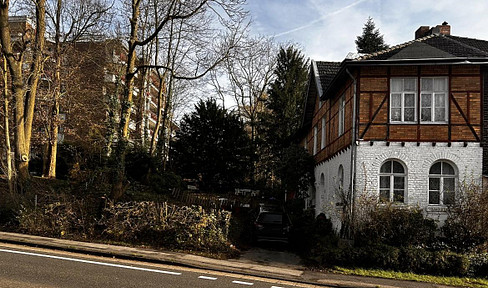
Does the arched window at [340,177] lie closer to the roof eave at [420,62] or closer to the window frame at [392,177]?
the window frame at [392,177]

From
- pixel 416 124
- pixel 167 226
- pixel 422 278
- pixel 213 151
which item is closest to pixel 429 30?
pixel 416 124

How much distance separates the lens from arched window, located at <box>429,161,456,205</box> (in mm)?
15484

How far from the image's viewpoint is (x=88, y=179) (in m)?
22.4

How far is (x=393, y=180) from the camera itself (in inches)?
624

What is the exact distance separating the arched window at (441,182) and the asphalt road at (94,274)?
8.12 metres

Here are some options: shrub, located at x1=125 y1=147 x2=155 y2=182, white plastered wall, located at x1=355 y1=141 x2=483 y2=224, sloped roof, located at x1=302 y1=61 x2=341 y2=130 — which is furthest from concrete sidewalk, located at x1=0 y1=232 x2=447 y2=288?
shrub, located at x1=125 y1=147 x2=155 y2=182

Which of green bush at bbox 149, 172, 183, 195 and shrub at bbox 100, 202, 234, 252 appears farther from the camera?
green bush at bbox 149, 172, 183, 195

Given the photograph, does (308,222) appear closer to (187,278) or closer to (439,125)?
(439,125)

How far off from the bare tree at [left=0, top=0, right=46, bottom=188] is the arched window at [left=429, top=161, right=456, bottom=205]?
16703 millimetres

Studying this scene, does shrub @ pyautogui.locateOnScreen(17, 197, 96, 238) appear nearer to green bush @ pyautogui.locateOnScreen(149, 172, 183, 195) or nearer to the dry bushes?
the dry bushes

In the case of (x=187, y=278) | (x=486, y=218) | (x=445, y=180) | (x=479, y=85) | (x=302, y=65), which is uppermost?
(x=302, y=65)

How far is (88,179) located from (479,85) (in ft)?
63.1

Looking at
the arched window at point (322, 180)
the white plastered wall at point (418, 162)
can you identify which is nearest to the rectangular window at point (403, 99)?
the white plastered wall at point (418, 162)

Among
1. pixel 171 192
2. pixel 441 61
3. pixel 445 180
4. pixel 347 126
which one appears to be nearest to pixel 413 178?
pixel 445 180
